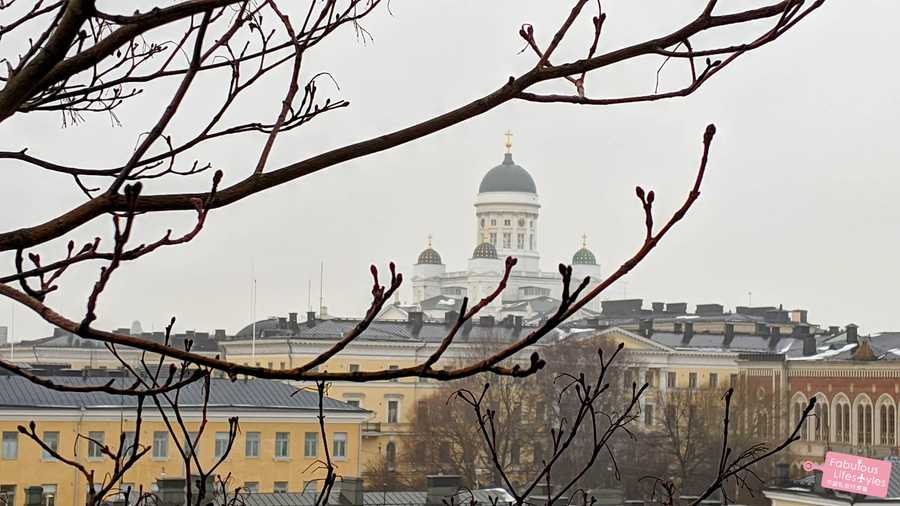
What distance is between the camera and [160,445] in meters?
39.6

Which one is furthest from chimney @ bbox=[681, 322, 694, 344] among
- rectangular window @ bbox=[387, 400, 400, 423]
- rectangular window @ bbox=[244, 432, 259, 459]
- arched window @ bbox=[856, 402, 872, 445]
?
rectangular window @ bbox=[244, 432, 259, 459]

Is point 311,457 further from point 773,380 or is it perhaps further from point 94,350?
point 94,350

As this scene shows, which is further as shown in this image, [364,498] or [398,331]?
[398,331]

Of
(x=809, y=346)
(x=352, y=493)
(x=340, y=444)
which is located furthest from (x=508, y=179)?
(x=352, y=493)

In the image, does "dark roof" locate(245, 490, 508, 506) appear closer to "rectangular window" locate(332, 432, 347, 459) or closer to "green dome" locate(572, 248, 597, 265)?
"rectangular window" locate(332, 432, 347, 459)

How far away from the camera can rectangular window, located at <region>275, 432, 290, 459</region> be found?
134 feet

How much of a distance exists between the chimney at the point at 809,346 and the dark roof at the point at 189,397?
25.3 meters

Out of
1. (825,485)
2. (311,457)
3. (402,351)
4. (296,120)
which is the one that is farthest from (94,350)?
(296,120)

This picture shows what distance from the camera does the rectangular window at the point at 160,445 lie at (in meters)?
39.0

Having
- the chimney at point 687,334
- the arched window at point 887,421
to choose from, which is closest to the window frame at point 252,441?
the arched window at point 887,421

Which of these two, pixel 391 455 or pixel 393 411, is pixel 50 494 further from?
pixel 393 411

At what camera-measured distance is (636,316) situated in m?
88.0

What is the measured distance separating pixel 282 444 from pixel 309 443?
83 centimetres

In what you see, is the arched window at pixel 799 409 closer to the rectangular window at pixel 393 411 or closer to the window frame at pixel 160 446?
the rectangular window at pixel 393 411
